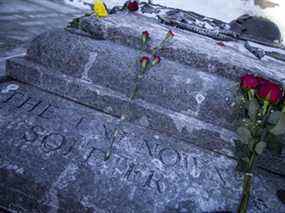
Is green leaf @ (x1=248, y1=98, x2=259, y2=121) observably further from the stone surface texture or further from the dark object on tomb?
the dark object on tomb

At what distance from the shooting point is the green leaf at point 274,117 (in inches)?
85.2

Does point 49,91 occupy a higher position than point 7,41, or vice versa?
point 49,91

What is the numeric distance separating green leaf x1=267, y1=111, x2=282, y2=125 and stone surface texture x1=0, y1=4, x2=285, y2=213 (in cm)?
79

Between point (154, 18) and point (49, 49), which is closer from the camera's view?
point (49, 49)

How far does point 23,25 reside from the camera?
738 centimetres

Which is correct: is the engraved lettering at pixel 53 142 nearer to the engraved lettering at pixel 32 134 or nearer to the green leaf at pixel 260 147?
the engraved lettering at pixel 32 134

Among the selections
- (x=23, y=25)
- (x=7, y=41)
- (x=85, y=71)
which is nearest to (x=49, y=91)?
(x=85, y=71)

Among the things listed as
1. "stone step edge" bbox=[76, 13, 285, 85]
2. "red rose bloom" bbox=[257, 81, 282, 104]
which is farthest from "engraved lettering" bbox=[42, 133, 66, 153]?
"red rose bloom" bbox=[257, 81, 282, 104]

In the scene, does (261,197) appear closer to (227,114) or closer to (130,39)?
(227,114)

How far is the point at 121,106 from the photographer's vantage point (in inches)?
123

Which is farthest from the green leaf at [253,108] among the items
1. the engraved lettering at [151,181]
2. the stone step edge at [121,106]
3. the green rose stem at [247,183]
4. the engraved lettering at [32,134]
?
the engraved lettering at [32,134]

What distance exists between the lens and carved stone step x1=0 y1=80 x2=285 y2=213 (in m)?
2.46

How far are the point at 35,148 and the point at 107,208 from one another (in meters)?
0.80

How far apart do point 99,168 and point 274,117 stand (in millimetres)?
1378
